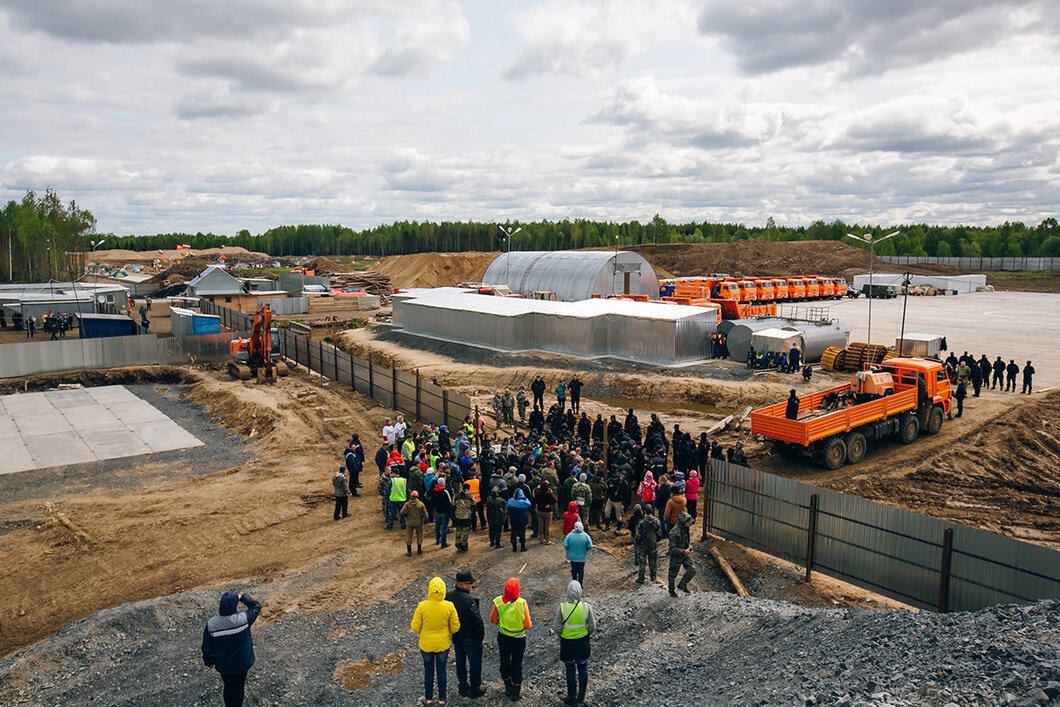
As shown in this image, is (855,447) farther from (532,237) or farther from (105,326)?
(532,237)

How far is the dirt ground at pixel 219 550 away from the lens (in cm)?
1196

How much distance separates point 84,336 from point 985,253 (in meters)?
144

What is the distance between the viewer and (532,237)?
529ft

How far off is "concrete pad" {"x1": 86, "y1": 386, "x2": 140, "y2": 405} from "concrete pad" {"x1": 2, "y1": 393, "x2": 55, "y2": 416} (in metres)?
1.80

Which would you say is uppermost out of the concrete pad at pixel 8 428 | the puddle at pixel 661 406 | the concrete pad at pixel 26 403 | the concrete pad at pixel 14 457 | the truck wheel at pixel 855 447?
the truck wheel at pixel 855 447

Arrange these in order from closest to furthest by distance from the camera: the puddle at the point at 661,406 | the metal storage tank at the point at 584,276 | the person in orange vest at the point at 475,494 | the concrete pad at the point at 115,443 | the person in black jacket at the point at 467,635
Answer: the person in black jacket at the point at 467,635, the person in orange vest at the point at 475,494, the concrete pad at the point at 115,443, the puddle at the point at 661,406, the metal storage tank at the point at 584,276

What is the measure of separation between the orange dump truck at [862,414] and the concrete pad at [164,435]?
60.6 ft

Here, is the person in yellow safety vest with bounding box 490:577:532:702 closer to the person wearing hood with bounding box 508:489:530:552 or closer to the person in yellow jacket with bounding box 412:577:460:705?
the person in yellow jacket with bounding box 412:577:460:705

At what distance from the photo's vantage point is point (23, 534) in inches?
605

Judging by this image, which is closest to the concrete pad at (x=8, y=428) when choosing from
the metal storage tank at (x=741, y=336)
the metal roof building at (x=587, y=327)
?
the metal roof building at (x=587, y=327)

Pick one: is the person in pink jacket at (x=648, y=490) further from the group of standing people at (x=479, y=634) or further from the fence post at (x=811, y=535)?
the group of standing people at (x=479, y=634)

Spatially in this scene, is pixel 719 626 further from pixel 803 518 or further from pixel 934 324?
pixel 934 324

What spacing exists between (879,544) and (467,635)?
707 cm

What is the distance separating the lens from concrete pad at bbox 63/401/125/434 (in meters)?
25.3
